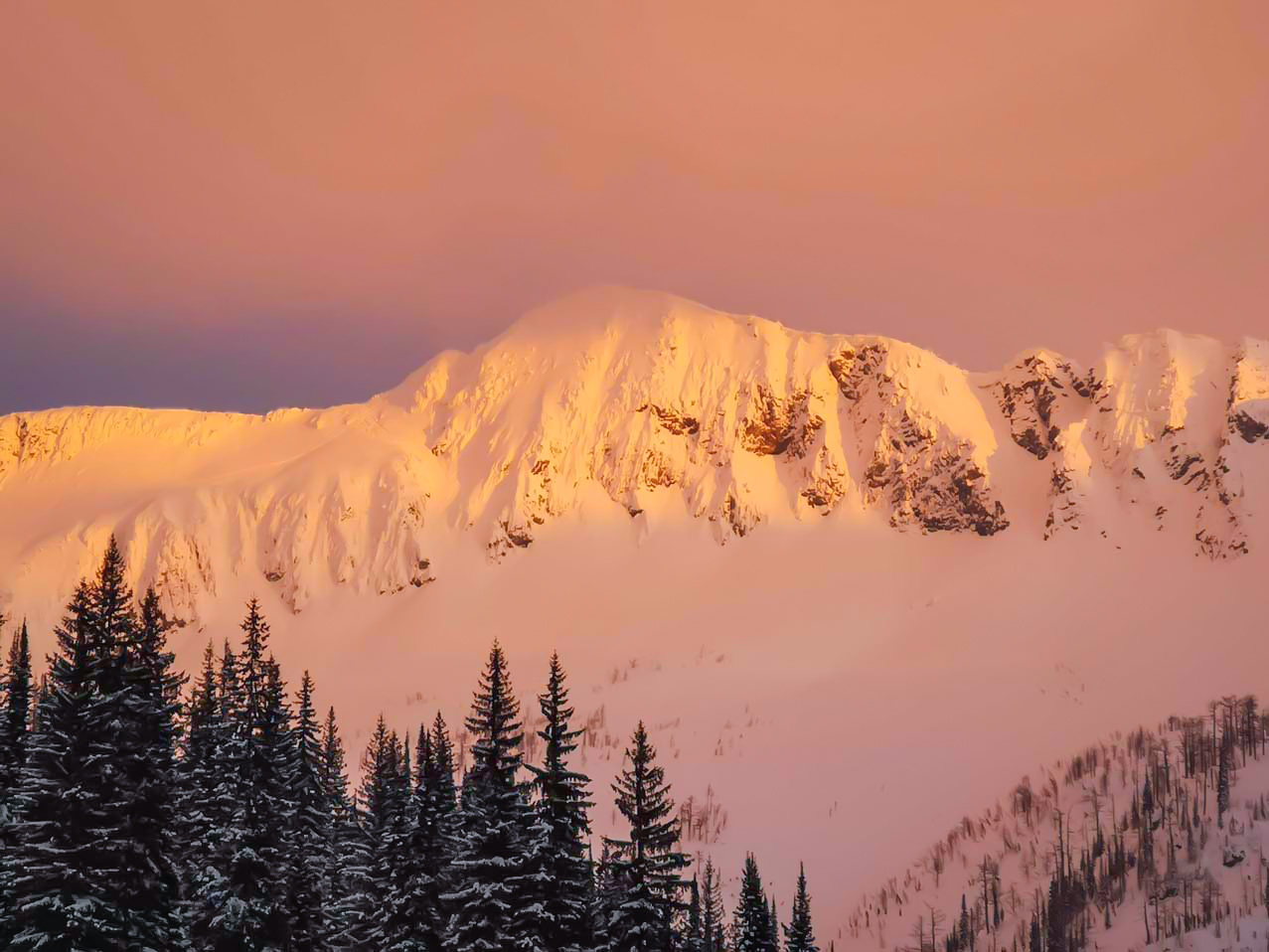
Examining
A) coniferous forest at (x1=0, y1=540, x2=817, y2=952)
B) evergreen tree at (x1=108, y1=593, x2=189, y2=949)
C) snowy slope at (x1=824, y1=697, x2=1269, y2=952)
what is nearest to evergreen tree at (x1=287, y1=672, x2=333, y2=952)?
coniferous forest at (x1=0, y1=540, x2=817, y2=952)

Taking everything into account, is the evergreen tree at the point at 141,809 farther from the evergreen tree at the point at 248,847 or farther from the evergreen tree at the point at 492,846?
the evergreen tree at the point at 492,846

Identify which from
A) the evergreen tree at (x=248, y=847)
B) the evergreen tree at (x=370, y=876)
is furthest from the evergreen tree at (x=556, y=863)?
the evergreen tree at (x=248, y=847)

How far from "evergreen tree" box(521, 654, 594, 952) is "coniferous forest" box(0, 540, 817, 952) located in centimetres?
7

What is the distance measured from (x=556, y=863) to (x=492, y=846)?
218cm

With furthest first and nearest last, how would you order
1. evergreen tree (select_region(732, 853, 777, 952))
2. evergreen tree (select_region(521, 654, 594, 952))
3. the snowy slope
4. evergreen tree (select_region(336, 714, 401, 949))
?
1. the snowy slope
2. evergreen tree (select_region(732, 853, 777, 952))
3. evergreen tree (select_region(336, 714, 401, 949))
4. evergreen tree (select_region(521, 654, 594, 952))

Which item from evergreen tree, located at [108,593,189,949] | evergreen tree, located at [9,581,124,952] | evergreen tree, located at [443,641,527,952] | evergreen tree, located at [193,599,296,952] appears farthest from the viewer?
evergreen tree, located at [193,599,296,952]

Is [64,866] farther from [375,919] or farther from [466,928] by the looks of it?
[375,919]

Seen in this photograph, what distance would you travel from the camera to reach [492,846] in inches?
1415

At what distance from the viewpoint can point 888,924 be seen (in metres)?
188

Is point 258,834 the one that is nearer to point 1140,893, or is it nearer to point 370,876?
point 370,876

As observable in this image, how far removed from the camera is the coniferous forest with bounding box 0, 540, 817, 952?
101 feet

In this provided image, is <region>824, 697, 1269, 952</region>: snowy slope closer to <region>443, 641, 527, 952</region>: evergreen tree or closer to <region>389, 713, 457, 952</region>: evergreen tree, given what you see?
<region>389, 713, 457, 952</region>: evergreen tree

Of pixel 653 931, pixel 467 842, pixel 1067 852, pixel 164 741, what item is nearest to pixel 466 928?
pixel 467 842

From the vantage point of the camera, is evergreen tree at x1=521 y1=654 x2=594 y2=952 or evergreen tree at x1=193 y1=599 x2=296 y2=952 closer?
evergreen tree at x1=521 y1=654 x2=594 y2=952
